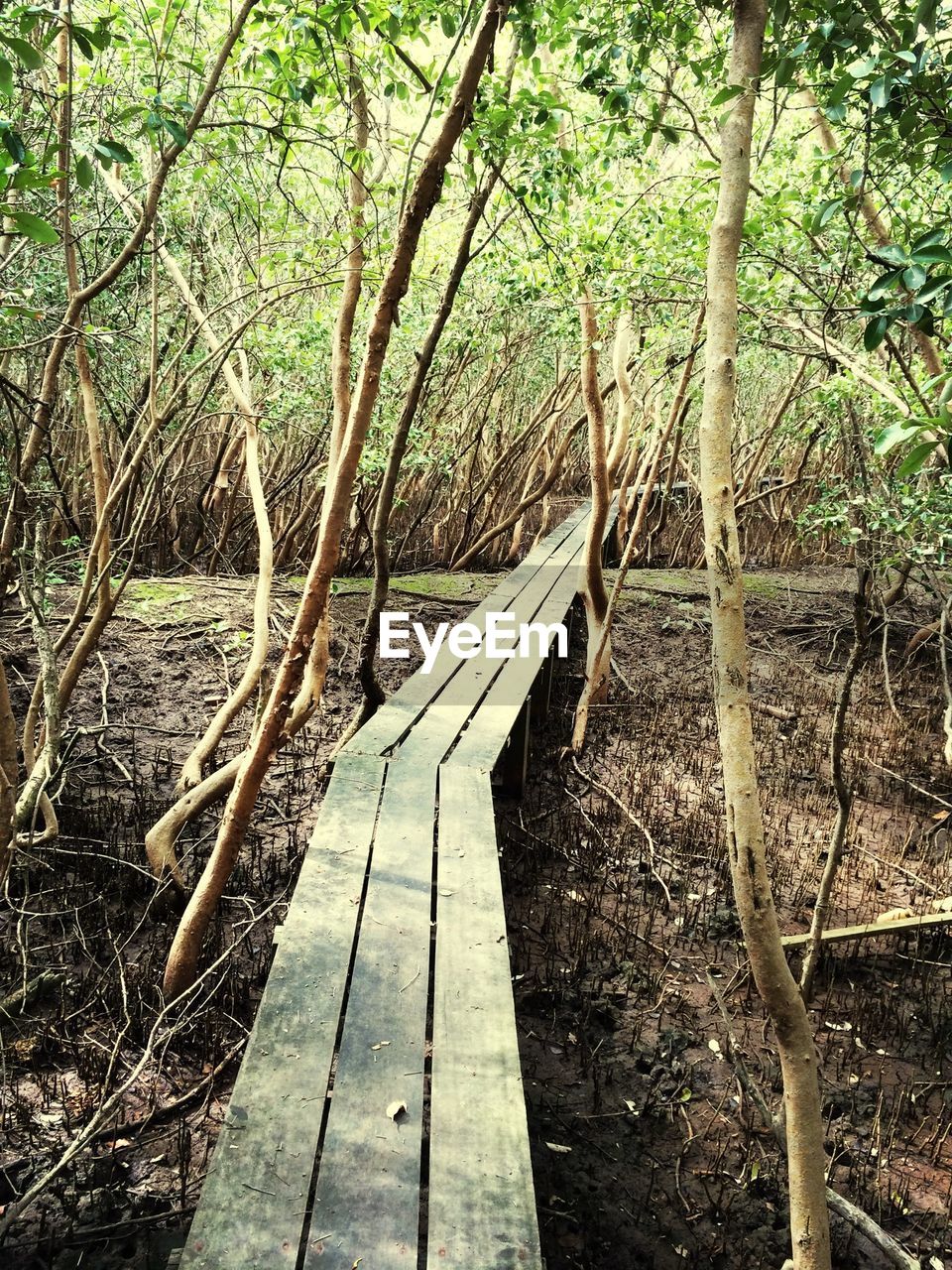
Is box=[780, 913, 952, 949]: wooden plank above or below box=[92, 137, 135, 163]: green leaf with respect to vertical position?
below

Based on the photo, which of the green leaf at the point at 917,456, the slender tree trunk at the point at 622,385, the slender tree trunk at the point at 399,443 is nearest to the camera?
the green leaf at the point at 917,456

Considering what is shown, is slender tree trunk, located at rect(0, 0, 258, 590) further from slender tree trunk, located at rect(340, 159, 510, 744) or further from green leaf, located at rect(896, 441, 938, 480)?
green leaf, located at rect(896, 441, 938, 480)

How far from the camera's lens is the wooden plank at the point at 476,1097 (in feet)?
4.61

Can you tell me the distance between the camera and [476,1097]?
171 centimetres

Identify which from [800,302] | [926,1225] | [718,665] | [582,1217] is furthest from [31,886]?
[800,302]

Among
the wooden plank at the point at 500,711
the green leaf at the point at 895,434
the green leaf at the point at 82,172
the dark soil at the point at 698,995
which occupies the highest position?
the green leaf at the point at 82,172

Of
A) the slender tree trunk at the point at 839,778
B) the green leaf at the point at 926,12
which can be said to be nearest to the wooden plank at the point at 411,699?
the slender tree trunk at the point at 839,778

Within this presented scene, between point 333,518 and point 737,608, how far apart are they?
52.7 inches

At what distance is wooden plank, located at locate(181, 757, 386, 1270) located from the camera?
1363mm

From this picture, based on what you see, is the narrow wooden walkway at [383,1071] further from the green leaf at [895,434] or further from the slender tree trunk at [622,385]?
the slender tree trunk at [622,385]

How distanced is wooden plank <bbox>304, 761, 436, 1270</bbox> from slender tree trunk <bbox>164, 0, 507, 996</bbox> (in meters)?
0.46

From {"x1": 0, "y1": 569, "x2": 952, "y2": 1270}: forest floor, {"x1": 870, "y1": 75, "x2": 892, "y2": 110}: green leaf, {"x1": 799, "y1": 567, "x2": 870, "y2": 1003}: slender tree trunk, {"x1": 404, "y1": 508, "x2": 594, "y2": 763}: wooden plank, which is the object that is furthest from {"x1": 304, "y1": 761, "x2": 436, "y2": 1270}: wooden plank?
{"x1": 870, "y1": 75, "x2": 892, "y2": 110}: green leaf

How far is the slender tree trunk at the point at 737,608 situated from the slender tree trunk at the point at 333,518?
35.9 inches
